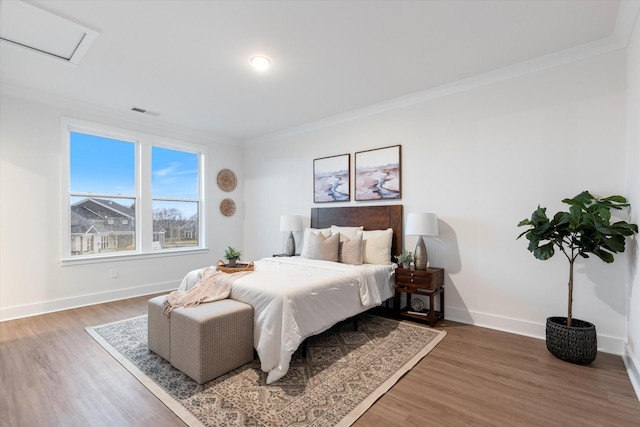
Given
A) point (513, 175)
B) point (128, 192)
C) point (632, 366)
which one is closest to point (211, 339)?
point (632, 366)

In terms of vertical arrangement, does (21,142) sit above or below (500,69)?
below

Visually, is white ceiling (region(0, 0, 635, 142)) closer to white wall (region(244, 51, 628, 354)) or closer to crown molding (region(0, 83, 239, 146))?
crown molding (region(0, 83, 239, 146))

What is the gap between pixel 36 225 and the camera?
147 inches

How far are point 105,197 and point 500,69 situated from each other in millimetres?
5374

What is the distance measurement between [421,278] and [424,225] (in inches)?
22.9

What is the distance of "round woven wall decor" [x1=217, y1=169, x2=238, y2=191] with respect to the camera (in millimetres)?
5699

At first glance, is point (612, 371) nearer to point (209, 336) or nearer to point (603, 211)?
point (603, 211)

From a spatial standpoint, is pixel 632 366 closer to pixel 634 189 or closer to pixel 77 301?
pixel 634 189

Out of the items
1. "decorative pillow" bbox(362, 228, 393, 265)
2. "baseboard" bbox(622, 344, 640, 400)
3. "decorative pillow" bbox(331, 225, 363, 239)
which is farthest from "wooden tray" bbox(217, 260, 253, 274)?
"baseboard" bbox(622, 344, 640, 400)

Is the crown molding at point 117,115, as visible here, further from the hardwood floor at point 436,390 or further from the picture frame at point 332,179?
the hardwood floor at point 436,390

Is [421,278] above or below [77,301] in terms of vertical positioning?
above

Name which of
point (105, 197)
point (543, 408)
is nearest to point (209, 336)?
point (543, 408)

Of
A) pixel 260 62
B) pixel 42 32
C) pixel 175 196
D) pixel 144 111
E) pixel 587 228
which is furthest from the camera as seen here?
pixel 175 196

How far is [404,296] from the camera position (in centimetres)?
383
